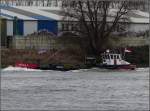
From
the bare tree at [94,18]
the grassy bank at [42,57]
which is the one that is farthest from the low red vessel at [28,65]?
the bare tree at [94,18]

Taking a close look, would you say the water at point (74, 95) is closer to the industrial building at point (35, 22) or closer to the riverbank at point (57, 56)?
the riverbank at point (57, 56)

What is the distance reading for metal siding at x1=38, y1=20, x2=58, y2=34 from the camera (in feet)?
147

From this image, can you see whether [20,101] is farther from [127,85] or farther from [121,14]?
[121,14]

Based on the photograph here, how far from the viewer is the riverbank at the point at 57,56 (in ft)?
132

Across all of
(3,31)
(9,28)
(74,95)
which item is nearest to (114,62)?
(3,31)

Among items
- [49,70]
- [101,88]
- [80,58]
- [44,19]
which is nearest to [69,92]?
[101,88]

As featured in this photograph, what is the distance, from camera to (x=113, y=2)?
4269cm

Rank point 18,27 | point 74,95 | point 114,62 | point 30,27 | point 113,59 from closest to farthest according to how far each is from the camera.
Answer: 1. point 74,95
2. point 114,62
3. point 113,59
4. point 18,27
5. point 30,27

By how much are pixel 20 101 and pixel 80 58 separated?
23.6 m

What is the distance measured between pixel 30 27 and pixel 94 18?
4.79 meters

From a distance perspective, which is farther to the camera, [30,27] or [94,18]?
[30,27]

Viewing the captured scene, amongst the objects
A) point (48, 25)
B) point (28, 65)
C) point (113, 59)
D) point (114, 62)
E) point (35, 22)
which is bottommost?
point (28, 65)

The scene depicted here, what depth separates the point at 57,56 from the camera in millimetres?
41594

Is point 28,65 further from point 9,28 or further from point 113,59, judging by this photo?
point 9,28
